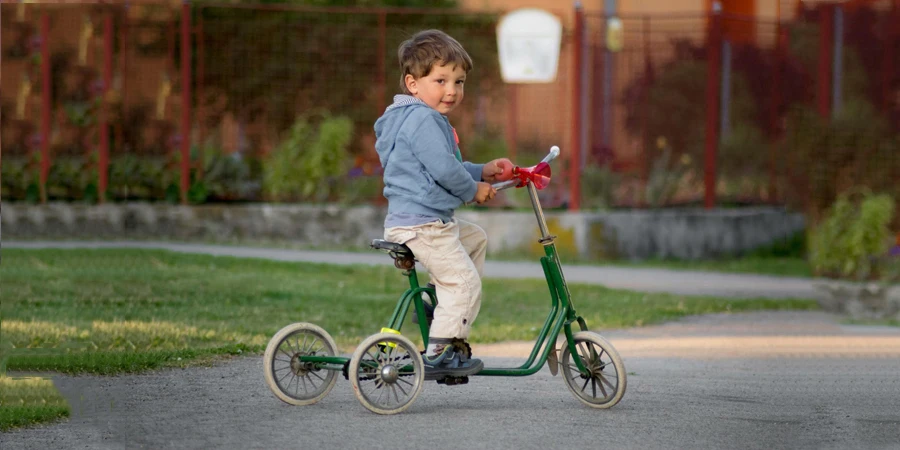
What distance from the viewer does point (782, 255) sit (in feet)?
50.8

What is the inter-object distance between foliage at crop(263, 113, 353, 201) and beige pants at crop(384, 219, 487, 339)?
941cm

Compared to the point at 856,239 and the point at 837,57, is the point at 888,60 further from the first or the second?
the point at 856,239

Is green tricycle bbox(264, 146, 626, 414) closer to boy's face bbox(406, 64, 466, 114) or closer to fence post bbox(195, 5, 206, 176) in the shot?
boy's face bbox(406, 64, 466, 114)

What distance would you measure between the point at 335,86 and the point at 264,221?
2.04 metres

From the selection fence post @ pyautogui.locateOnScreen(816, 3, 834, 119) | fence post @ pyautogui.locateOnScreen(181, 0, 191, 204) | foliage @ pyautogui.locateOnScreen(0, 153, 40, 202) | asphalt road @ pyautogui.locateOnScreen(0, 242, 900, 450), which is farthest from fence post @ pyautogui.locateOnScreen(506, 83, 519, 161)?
asphalt road @ pyautogui.locateOnScreen(0, 242, 900, 450)

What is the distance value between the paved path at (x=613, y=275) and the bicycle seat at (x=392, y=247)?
6.09m

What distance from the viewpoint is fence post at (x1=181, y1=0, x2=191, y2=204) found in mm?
15258

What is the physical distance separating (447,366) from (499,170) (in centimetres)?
95

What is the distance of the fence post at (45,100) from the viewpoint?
1528cm

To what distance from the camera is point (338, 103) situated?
16000mm

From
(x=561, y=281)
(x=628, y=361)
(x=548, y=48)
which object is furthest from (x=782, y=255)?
(x=561, y=281)

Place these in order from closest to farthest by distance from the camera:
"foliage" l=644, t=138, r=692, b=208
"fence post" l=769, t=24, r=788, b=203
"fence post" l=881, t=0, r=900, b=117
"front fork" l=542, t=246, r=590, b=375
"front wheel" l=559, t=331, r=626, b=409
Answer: "front wheel" l=559, t=331, r=626, b=409, "front fork" l=542, t=246, r=590, b=375, "foliage" l=644, t=138, r=692, b=208, "fence post" l=881, t=0, r=900, b=117, "fence post" l=769, t=24, r=788, b=203

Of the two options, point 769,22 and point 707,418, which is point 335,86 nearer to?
point 769,22

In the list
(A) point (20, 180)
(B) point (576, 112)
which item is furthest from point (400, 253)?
(A) point (20, 180)
